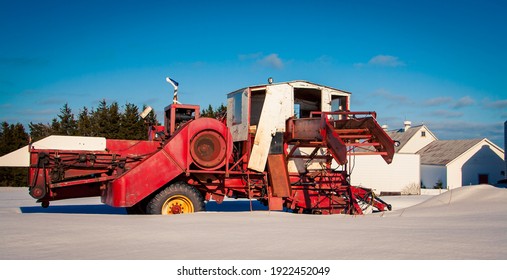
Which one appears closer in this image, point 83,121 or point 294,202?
point 294,202

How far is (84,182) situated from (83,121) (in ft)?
A: 125

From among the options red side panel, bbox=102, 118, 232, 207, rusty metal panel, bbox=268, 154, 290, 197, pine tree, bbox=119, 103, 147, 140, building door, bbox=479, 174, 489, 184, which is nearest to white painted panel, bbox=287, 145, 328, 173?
rusty metal panel, bbox=268, 154, 290, 197

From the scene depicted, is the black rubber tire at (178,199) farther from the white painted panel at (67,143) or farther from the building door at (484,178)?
the building door at (484,178)

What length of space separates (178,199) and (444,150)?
39960 mm

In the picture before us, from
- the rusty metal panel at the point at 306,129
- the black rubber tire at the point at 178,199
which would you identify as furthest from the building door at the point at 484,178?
the black rubber tire at the point at 178,199

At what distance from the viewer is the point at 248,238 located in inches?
299

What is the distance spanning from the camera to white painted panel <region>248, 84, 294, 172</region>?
13.5 m

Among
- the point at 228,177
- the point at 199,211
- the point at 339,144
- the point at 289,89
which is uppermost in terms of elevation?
the point at 289,89

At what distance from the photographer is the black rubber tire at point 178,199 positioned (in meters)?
12.1

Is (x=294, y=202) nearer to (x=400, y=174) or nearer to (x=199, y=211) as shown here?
(x=199, y=211)

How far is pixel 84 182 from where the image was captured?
12062 mm

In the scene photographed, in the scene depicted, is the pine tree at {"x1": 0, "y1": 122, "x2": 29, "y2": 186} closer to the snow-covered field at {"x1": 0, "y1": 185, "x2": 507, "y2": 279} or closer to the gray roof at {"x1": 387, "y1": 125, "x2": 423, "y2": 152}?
the snow-covered field at {"x1": 0, "y1": 185, "x2": 507, "y2": 279}
